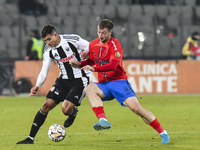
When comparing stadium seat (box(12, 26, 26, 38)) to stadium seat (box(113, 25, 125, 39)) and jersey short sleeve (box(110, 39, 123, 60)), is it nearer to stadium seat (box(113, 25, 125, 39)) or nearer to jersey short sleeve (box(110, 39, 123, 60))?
→ stadium seat (box(113, 25, 125, 39))

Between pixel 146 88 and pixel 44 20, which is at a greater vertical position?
pixel 44 20

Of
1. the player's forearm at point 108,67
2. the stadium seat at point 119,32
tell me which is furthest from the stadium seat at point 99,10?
the player's forearm at point 108,67

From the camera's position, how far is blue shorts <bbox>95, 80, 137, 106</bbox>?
537 cm

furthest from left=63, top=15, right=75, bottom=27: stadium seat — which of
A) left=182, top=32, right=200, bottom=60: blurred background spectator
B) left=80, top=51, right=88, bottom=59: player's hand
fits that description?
left=80, top=51, right=88, bottom=59: player's hand

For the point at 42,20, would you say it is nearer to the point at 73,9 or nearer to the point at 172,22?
the point at 73,9

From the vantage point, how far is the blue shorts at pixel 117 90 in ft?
17.6

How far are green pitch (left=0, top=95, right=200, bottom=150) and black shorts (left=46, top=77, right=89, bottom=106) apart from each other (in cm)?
61

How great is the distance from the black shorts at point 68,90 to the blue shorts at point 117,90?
0.71 meters

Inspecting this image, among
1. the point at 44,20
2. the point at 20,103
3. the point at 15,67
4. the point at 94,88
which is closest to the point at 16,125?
the point at 94,88

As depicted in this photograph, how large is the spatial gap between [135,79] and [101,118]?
860 cm

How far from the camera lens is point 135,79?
13484 mm

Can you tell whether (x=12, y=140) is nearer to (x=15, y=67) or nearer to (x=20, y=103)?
(x=20, y=103)

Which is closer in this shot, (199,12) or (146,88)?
(146,88)

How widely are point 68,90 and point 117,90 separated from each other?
3.79ft
